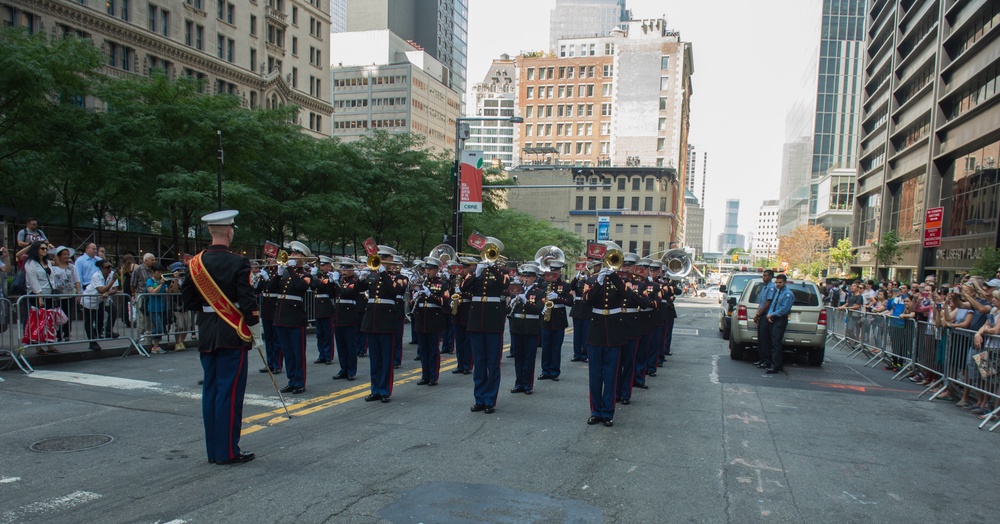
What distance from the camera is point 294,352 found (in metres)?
9.10

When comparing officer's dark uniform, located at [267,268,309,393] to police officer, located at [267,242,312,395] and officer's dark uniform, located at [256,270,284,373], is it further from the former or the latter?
officer's dark uniform, located at [256,270,284,373]

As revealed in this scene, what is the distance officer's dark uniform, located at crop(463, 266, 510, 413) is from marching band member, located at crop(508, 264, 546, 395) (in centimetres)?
113

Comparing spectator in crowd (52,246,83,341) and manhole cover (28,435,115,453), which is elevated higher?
spectator in crowd (52,246,83,341)

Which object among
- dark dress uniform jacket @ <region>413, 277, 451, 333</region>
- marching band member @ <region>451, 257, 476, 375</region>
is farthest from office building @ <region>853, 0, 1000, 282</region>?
dark dress uniform jacket @ <region>413, 277, 451, 333</region>

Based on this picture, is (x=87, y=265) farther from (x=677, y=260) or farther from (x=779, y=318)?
(x=677, y=260)

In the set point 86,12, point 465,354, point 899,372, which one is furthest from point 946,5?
point 86,12

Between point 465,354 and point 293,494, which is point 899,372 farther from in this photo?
point 293,494

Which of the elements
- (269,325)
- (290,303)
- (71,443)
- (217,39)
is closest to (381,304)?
(290,303)

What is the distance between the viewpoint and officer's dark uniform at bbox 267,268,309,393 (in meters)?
8.99

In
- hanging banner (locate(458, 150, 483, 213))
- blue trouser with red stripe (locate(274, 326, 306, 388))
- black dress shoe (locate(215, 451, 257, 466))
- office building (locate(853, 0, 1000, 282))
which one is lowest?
black dress shoe (locate(215, 451, 257, 466))

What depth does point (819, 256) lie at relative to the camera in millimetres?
80562

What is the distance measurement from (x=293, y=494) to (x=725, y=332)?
16981 mm

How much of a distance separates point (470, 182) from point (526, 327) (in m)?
12.1

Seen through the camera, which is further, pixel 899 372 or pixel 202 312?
pixel 899 372
